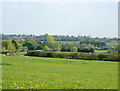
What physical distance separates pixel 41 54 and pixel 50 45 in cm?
3797

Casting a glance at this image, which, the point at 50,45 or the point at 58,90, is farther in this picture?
the point at 50,45

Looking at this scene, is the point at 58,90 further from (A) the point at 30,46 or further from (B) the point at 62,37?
(B) the point at 62,37

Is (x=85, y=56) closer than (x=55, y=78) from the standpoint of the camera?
No

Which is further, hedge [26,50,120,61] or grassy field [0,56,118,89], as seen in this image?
hedge [26,50,120,61]

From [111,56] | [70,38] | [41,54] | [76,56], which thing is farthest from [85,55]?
[70,38]

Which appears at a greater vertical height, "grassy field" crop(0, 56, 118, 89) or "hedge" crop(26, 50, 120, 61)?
"grassy field" crop(0, 56, 118, 89)

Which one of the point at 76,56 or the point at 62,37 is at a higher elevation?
the point at 62,37

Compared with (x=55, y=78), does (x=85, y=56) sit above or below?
below

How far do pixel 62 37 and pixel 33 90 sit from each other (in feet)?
477

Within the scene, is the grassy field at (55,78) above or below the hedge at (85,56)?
above

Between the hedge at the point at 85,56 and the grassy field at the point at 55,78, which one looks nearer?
the grassy field at the point at 55,78

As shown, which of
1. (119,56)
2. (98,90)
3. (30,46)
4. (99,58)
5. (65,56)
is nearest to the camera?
(98,90)

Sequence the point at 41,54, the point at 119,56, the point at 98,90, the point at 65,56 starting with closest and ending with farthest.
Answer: the point at 98,90 < the point at 119,56 < the point at 65,56 < the point at 41,54

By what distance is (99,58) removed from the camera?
49938mm
